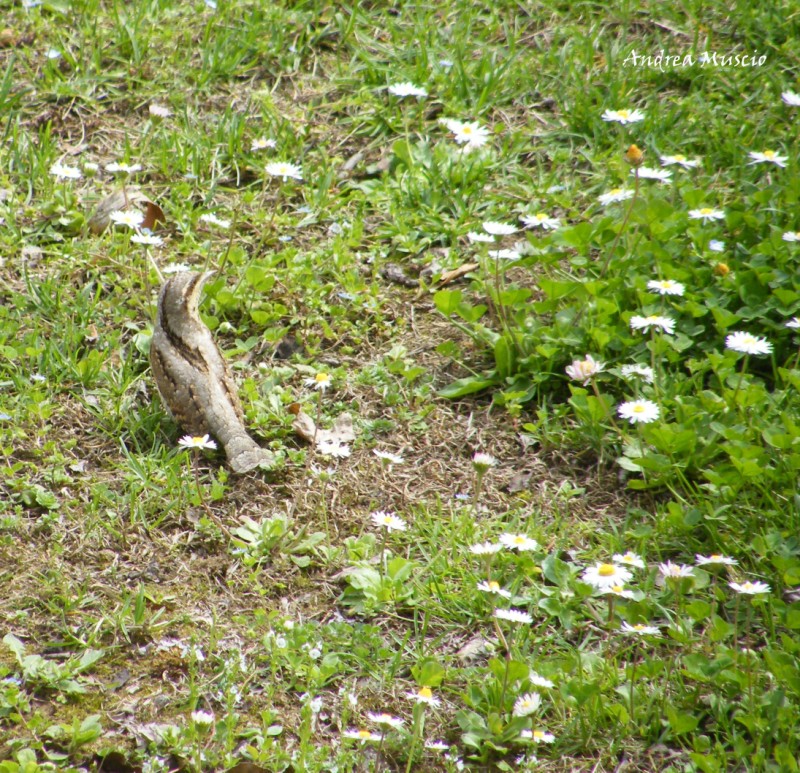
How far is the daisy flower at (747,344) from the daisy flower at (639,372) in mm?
311

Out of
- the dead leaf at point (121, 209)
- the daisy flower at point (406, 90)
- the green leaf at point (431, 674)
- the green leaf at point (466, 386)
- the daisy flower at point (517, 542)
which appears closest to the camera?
the green leaf at point (431, 674)

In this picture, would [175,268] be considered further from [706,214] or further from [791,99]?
[791,99]

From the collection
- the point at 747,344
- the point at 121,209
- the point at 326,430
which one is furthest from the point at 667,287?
the point at 121,209

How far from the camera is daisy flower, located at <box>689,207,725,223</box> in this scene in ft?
13.8

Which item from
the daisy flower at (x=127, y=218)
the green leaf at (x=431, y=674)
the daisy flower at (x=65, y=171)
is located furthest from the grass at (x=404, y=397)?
the daisy flower at (x=127, y=218)

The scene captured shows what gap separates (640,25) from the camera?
5859 mm

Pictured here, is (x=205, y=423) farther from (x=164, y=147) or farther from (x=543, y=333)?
(x=164, y=147)

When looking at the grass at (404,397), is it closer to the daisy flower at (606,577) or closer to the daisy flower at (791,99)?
the daisy flower at (606,577)

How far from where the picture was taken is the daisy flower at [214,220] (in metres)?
4.56

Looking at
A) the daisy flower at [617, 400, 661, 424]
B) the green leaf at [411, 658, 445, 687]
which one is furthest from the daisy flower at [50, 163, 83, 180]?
the green leaf at [411, 658, 445, 687]

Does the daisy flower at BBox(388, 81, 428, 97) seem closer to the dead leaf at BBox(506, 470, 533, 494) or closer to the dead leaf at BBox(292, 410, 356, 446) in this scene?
the dead leaf at BBox(292, 410, 356, 446)

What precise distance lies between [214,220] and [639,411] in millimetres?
A: 2287

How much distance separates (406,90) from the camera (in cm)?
518

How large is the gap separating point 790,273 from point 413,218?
186 cm
